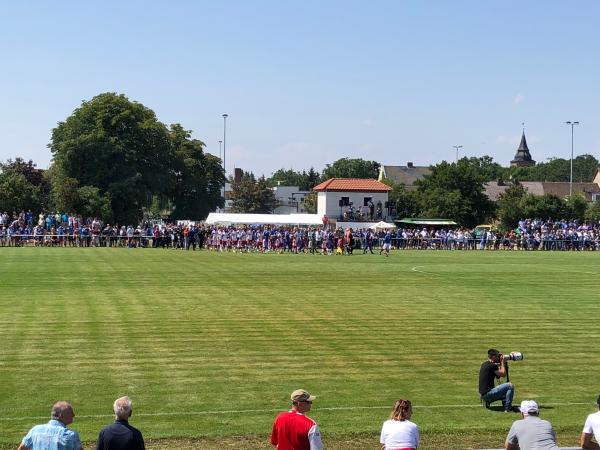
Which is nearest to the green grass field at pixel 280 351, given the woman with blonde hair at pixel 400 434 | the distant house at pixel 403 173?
the woman with blonde hair at pixel 400 434

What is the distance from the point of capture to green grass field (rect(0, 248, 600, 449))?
42.8ft

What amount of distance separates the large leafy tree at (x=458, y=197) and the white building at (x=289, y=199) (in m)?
44.3

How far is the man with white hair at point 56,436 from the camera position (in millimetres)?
8086

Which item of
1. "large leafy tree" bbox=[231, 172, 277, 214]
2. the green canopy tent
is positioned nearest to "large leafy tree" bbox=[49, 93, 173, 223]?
the green canopy tent

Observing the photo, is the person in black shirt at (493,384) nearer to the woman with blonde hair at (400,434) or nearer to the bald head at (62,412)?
the woman with blonde hair at (400,434)

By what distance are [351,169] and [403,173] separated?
33.9ft

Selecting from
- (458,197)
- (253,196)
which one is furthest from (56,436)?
(253,196)

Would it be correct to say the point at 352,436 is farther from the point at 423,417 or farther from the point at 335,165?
the point at 335,165

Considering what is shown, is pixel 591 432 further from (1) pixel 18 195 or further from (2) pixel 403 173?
(2) pixel 403 173

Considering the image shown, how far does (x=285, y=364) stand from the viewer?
1686 centimetres

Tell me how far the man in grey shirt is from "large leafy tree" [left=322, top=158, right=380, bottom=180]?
161 m

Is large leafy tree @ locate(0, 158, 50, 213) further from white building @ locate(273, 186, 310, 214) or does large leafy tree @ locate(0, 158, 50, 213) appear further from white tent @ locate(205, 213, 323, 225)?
white building @ locate(273, 186, 310, 214)

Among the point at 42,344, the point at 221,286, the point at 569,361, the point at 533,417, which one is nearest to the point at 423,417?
the point at 533,417

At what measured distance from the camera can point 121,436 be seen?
8.26 metres
